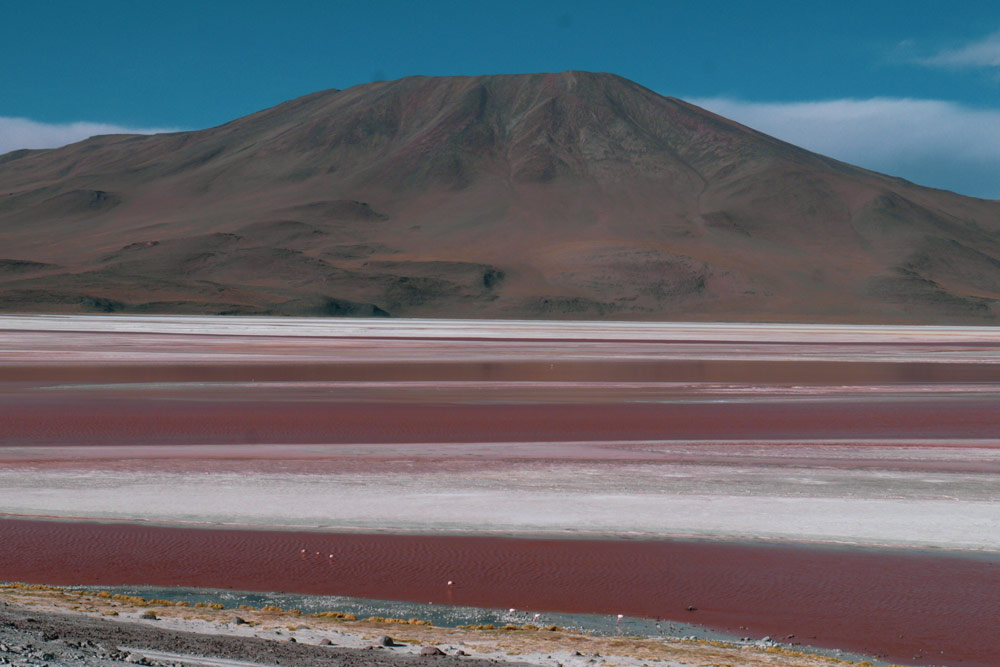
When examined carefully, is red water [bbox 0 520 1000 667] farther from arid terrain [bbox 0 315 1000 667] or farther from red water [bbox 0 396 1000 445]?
red water [bbox 0 396 1000 445]

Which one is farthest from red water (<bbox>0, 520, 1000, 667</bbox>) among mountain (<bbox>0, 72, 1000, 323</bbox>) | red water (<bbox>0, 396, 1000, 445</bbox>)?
mountain (<bbox>0, 72, 1000, 323</bbox>)

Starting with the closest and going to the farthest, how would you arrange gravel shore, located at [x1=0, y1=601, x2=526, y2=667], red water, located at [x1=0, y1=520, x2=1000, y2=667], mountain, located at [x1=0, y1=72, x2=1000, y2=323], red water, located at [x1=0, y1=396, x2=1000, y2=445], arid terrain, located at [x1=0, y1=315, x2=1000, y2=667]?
1. gravel shore, located at [x1=0, y1=601, x2=526, y2=667]
2. red water, located at [x1=0, y1=520, x2=1000, y2=667]
3. arid terrain, located at [x1=0, y1=315, x2=1000, y2=667]
4. red water, located at [x1=0, y1=396, x2=1000, y2=445]
5. mountain, located at [x1=0, y1=72, x2=1000, y2=323]

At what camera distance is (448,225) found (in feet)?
581

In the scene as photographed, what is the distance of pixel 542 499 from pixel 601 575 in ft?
10.5

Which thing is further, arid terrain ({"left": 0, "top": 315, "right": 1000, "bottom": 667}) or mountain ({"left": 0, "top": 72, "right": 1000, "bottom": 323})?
mountain ({"left": 0, "top": 72, "right": 1000, "bottom": 323})

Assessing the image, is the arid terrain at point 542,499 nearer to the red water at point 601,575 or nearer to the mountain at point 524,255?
the red water at point 601,575

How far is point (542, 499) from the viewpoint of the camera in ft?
41.2

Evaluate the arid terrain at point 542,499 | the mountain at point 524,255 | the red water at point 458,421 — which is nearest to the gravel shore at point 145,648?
the arid terrain at point 542,499

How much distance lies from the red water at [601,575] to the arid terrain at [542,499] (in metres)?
0.03

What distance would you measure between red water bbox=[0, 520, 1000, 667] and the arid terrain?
3 cm

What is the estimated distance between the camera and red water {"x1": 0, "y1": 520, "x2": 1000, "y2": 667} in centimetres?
806

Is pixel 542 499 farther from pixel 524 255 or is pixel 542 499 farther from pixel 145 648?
pixel 524 255

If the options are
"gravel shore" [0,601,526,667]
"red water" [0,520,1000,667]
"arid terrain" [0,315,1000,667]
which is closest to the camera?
"gravel shore" [0,601,526,667]

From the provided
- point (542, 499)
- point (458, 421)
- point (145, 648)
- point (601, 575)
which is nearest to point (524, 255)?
point (458, 421)
